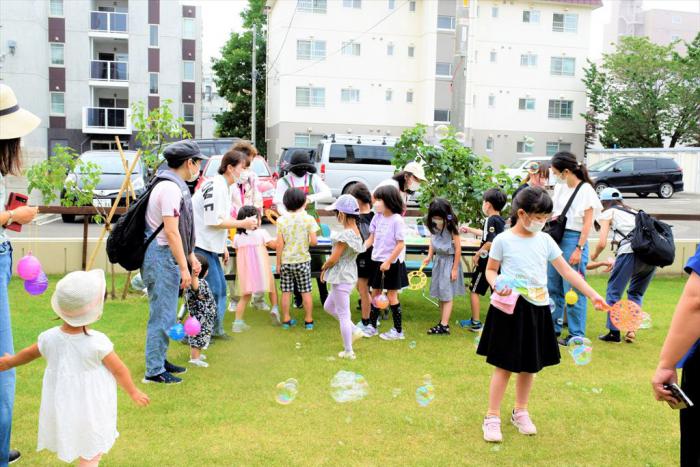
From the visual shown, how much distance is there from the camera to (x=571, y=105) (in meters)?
36.2

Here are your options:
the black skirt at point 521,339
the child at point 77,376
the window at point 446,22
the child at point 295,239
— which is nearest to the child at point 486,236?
the child at point 295,239

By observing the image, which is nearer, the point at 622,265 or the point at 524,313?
the point at 524,313

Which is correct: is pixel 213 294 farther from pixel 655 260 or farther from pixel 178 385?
pixel 655 260

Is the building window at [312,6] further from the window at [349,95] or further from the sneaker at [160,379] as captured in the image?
the sneaker at [160,379]

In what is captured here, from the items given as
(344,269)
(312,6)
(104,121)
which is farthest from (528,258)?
(104,121)

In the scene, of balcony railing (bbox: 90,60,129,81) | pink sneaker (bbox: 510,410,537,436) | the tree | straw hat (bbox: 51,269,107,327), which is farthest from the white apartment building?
straw hat (bbox: 51,269,107,327)

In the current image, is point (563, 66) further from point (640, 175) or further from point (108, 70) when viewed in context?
point (108, 70)

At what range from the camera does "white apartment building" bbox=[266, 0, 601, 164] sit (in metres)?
32.6

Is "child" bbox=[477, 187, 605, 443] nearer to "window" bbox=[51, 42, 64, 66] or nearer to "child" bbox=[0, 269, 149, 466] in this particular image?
"child" bbox=[0, 269, 149, 466]

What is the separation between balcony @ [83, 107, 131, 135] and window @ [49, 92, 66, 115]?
1.57 m

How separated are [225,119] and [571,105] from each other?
20889 mm

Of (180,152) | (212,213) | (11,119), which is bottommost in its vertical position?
(212,213)

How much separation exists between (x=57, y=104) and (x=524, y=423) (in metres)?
33.6

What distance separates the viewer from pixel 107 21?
32.9m
